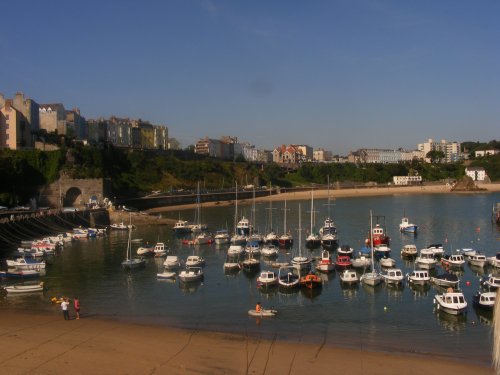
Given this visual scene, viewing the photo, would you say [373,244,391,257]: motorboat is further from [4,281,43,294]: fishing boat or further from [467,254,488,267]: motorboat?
[4,281,43,294]: fishing boat

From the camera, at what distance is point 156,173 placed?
4483 inches

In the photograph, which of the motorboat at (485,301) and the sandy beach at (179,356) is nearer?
the sandy beach at (179,356)

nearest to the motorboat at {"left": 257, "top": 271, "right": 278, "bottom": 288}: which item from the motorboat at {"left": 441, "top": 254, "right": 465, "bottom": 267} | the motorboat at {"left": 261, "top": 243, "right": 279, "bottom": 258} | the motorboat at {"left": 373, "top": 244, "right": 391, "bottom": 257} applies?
the motorboat at {"left": 261, "top": 243, "right": 279, "bottom": 258}

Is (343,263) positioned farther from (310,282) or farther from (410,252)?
(410,252)

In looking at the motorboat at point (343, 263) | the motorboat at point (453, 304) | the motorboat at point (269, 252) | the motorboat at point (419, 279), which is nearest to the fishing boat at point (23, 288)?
the motorboat at point (269, 252)

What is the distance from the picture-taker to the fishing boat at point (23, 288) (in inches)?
1147

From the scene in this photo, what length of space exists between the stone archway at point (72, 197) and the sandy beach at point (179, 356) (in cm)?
5945

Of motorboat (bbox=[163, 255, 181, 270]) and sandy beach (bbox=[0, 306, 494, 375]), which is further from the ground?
motorboat (bbox=[163, 255, 181, 270])

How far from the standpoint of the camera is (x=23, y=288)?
2945 centimetres

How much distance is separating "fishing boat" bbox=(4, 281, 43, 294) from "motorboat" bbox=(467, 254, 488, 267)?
2744cm

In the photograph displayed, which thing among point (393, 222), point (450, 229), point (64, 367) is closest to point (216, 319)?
point (64, 367)

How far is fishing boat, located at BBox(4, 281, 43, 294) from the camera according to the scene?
95.6ft

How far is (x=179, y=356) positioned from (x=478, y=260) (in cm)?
2531

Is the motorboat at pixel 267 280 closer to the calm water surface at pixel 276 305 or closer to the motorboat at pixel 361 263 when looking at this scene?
the calm water surface at pixel 276 305
